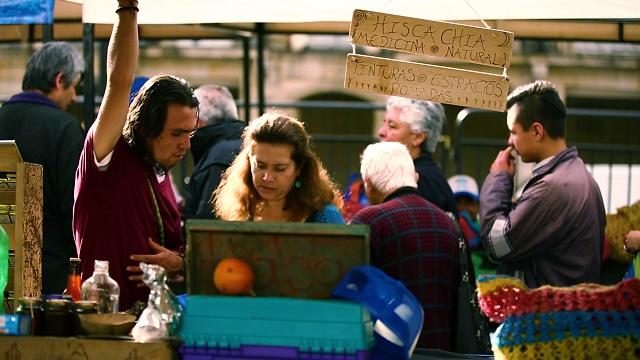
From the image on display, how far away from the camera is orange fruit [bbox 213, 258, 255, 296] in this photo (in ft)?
9.37

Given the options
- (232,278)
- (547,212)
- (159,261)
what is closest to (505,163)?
(547,212)

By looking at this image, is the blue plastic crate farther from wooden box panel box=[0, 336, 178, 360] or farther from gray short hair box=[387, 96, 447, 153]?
gray short hair box=[387, 96, 447, 153]

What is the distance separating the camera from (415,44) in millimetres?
3920

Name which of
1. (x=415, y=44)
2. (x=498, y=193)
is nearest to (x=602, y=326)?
(x=415, y=44)

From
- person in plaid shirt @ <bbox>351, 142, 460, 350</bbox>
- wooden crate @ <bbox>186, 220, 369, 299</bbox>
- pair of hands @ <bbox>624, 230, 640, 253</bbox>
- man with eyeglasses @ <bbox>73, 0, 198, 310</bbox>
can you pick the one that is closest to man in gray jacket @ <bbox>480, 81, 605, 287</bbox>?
pair of hands @ <bbox>624, 230, 640, 253</bbox>

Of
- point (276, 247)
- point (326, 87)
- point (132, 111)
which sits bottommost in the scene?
point (276, 247)

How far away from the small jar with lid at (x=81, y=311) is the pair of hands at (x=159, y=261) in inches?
19.2

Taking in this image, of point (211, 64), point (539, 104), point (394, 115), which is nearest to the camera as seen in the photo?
point (539, 104)

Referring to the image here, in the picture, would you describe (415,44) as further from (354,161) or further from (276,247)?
(354,161)

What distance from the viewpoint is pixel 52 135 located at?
500 centimetres

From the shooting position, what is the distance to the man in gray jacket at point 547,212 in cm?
456

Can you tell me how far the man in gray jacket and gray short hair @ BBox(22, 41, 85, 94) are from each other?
185 centimetres

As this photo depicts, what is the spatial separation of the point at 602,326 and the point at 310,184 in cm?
119

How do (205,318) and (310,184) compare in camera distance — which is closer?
(205,318)
